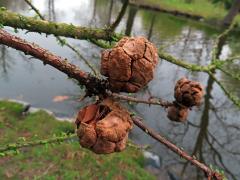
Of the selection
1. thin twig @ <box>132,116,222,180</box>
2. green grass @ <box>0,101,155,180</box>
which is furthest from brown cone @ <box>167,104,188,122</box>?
green grass @ <box>0,101,155,180</box>

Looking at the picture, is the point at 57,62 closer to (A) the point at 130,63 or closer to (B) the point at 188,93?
(A) the point at 130,63

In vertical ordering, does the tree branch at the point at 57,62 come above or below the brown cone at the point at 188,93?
above

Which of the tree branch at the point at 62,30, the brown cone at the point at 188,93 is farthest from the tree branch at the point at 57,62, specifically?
the tree branch at the point at 62,30

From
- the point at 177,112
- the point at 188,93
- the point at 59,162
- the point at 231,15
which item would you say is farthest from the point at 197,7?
the point at 188,93

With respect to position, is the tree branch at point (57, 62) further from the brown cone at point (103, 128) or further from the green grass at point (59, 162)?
the green grass at point (59, 162)

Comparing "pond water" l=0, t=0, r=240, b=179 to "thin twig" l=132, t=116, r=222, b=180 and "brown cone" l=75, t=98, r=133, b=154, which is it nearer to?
"thin twig" l=132, t=116, r=222, b=180

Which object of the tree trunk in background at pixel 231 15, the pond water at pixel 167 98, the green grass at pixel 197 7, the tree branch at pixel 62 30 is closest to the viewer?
the tree branch at pixel 62 30

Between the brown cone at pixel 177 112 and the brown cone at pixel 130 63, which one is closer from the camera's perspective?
the brown cone at pixel 130 63
